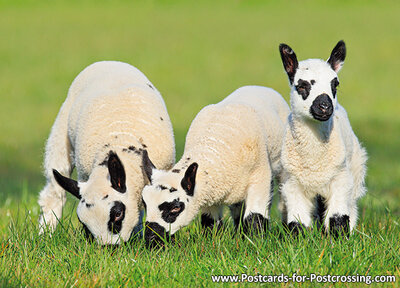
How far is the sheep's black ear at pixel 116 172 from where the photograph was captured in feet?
19.6

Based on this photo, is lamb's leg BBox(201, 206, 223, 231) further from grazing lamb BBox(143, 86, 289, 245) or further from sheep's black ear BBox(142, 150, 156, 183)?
sheep's black ear BBox(142, 150, 156, 183)

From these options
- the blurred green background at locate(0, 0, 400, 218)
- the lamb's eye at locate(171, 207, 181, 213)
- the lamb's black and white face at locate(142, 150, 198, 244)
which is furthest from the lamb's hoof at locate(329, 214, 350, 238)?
the blurred green background at locate(0, 0, 400, 218)

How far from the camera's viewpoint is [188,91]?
22.8 meters

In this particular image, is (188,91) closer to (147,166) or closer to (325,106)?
(147,166)

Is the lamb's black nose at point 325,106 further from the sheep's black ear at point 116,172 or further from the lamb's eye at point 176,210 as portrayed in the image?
the sheep's black ear at point 116,172

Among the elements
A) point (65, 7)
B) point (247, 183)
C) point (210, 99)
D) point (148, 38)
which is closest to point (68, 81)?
point (210, 99)

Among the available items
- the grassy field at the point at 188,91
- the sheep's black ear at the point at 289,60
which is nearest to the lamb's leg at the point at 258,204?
the grassy field at the point at 188,91

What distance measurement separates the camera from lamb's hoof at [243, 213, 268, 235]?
6395 millimetres

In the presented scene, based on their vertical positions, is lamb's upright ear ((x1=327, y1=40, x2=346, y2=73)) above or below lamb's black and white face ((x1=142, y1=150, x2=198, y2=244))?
above

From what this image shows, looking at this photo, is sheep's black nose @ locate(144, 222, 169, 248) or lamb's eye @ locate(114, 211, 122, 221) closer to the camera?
sheep's black nose @ locate(144, 222, 169, 248)

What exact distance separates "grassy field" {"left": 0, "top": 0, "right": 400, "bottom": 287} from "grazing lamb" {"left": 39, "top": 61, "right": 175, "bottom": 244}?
27 cm

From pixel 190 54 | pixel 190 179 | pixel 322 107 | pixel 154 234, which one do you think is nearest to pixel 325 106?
pixel 322 107

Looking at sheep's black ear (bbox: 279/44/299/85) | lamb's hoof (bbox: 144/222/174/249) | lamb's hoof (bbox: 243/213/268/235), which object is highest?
sheep's black ear (bbox: 279/44/299/85)

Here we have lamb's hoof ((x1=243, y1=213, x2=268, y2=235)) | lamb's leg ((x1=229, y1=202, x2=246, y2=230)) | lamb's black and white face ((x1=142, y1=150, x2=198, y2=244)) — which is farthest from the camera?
lamb's leg ((x1=229, y1=202, x2=246, y2=230))
